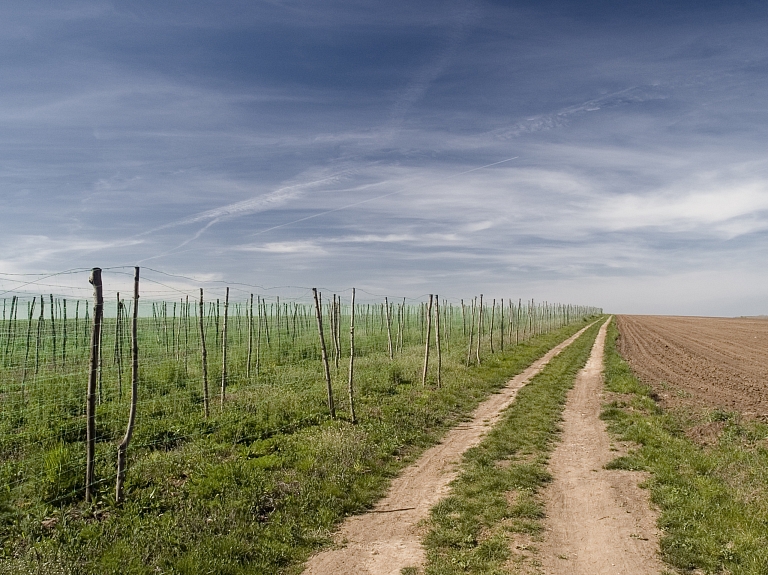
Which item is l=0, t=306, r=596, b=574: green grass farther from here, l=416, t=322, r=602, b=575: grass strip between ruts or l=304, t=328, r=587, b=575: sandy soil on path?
l=416, t=322, r=602, b=575: grass strip between ruts

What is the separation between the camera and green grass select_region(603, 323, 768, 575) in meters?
5.55

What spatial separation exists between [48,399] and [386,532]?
979 cm

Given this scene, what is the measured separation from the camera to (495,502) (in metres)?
6.98

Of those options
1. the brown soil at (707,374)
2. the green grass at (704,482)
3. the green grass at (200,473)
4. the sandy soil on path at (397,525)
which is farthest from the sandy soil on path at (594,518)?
the brown soil at (707,374)

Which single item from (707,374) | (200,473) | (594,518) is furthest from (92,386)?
(707,374)

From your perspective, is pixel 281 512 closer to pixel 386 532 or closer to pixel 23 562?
pixel 386 532

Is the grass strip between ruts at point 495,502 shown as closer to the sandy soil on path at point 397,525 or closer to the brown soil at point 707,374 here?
the sandy soil on path at point 397,525

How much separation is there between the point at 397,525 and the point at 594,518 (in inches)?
100

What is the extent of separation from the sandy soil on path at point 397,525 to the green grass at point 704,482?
279cm

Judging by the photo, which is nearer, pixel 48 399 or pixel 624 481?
pixel 624 481

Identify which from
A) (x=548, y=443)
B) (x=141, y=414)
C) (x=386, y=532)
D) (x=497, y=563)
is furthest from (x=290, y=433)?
(x=497, y=563)

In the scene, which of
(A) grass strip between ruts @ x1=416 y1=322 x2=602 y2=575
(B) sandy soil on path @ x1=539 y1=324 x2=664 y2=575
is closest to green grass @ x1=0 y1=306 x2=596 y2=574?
(A) grass strip between ruts @ x1=416 y1=322 x2=602 y2=575

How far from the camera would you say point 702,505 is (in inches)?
264

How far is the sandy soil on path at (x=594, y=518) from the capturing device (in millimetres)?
5418
